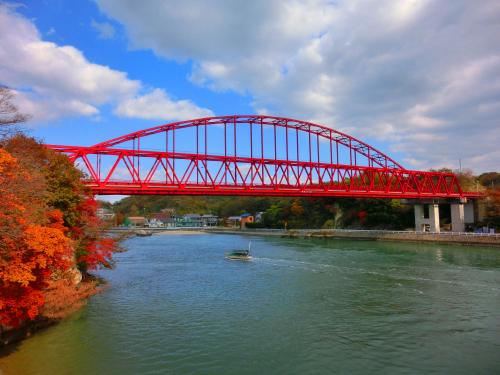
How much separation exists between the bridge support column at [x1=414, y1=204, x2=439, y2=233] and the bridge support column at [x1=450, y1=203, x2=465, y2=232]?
3.32 m

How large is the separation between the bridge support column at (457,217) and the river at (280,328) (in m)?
39.4

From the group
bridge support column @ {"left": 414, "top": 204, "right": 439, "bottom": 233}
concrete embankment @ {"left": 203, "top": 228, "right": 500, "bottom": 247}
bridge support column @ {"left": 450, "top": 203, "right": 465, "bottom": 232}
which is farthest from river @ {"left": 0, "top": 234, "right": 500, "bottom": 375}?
bridge support column @ {"left": 450, "top": 203, "right": 465, "bottom": 232}

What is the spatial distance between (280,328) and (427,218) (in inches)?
2330

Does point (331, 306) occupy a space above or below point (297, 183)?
below

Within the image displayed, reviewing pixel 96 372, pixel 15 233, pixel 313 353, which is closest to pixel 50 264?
pixel 15 233

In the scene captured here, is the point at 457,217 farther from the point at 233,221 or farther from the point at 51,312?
the point at 233,221

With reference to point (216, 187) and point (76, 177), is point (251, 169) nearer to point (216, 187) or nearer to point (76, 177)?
point (216, 187)

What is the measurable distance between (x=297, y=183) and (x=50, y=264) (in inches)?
1674

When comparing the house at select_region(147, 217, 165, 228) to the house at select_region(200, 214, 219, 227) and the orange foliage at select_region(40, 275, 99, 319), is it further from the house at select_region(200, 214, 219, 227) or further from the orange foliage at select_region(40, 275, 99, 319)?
the orange foliage at select_region(40, 275, 99, 319)

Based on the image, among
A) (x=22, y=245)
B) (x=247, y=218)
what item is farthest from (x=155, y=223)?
(x=22, y=245)

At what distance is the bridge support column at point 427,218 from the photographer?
6458 centimetres

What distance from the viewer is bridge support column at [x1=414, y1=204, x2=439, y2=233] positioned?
6458cm

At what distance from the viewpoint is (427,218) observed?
6681 centimetres

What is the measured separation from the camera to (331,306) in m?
19.8
